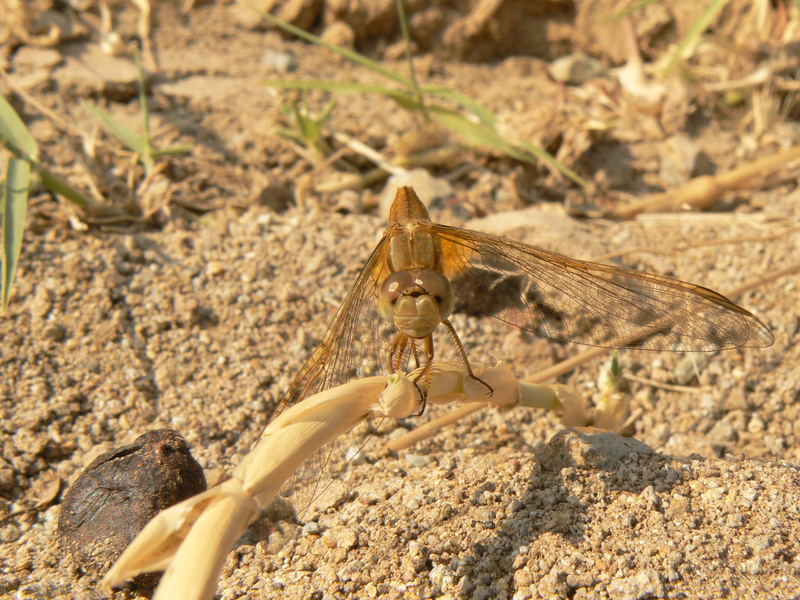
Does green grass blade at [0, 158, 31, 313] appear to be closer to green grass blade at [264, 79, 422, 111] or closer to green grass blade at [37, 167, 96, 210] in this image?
green grass blade at [37, 167, 96, 210]

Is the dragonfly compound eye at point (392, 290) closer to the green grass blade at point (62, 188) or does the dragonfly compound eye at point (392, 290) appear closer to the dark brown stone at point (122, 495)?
the dark brown stone at point (122, 495)

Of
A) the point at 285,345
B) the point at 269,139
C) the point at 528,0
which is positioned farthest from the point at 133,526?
the point at 528,0

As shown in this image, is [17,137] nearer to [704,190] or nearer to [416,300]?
[416,300]

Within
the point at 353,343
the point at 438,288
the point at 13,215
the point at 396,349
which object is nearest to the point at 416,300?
the point at 438,288

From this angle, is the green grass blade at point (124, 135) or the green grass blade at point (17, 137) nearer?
the green grass blade at point (17, 137)

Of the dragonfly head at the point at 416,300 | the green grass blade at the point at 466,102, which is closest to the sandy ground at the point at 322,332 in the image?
the green grass blade at the point at 466,102
